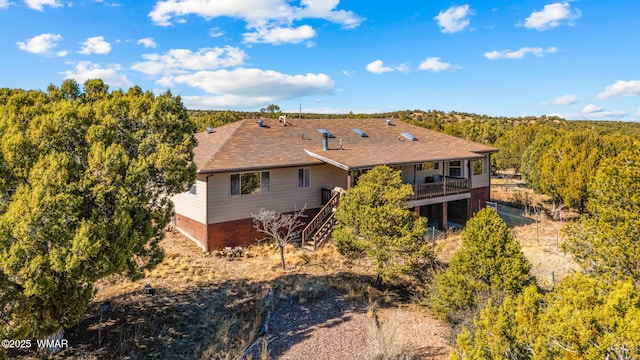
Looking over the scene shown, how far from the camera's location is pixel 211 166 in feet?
52.7

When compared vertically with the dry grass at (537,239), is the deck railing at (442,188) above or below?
above

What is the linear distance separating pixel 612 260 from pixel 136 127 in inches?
424

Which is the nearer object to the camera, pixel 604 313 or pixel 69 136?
pixel 604 313

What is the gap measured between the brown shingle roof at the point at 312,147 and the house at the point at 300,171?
0.16 ft

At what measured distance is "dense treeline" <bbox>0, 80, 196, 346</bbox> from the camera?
7.36m

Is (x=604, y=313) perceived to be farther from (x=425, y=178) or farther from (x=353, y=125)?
(x=353, y=125)

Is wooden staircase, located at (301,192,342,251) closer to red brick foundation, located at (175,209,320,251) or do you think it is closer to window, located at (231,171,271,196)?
red brick foundation, located at (175,209,320,251)

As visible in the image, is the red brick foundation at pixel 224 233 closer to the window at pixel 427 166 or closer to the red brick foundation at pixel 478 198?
the window at pixel 427 166

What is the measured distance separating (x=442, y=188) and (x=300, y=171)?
8.21m

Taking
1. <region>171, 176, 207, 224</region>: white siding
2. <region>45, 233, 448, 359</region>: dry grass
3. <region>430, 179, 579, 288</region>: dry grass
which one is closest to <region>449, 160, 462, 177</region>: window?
<region>430, 179, 579, 288</region>: dry grass

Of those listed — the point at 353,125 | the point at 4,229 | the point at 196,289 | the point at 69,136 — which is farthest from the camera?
the point at 353,125

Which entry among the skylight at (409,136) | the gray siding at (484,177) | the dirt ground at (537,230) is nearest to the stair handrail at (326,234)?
the dirt ground at (537,230)

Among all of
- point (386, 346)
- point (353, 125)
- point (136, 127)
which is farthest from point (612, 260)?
point (353, 125)

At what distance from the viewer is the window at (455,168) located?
25203mm
